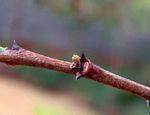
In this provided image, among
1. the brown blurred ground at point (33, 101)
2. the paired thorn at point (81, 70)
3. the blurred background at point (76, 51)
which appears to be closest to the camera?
the paired thorn at point (81, 70)

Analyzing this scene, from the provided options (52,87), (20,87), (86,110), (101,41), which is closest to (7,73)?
(20,87)

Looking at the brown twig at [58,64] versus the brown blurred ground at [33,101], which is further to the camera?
the brown blurred ground at [33,101]

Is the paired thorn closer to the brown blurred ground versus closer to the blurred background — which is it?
the blurred background

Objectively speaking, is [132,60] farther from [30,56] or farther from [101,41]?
[30,56]

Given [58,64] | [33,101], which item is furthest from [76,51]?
[58,64]

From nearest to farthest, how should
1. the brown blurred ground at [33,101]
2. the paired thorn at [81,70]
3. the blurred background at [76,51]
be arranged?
the paired thorn at [81,70] → the blurred background at [76,51] → the brown blurred ground at [33,101]

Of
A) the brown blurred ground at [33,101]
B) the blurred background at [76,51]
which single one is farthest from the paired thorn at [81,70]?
the brown blurred ground at [33,101]

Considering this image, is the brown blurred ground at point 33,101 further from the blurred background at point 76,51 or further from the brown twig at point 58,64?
the brown twig at point 58,64

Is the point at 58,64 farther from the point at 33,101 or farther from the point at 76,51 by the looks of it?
the point at 33,101
